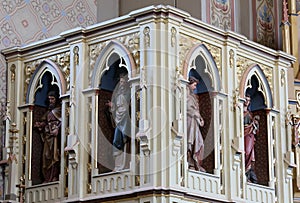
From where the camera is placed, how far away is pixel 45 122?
13.4 m

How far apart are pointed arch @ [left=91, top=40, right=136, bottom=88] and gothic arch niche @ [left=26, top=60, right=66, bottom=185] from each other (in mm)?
611

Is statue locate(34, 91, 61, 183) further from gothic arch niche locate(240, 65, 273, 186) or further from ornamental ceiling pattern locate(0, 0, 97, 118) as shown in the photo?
gothic arch niche locate(240, 65, 273, 186)

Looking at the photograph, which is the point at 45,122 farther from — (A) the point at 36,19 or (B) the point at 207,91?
(B) the point at 207,91

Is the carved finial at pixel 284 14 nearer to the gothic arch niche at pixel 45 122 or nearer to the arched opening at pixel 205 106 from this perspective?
the arched opening at pixel 205 106

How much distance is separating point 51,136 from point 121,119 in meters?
1.27

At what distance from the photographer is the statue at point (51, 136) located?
13123mm

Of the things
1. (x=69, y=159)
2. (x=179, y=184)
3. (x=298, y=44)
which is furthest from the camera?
(x=298, y=44)

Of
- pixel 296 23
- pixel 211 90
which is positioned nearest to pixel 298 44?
pixel 296 23

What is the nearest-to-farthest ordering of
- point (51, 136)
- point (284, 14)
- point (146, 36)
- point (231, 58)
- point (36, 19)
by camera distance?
1. point (146, 36)
2. point (231, 58)
3. point (51, 136)
4. point (36, 19)
5. point (284, 14)

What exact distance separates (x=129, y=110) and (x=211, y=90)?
1183mm

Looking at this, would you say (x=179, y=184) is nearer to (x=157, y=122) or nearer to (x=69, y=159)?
(x=157, y=122)

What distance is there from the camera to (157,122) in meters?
11.9

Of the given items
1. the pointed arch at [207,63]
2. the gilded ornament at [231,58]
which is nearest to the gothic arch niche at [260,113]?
the gilded ornament at [231,58]

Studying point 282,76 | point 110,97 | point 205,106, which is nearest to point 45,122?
point 110,97
